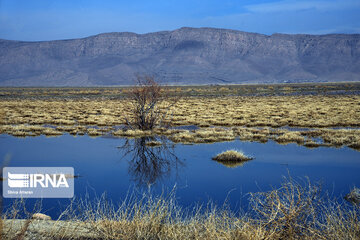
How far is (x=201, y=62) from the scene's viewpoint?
180 m

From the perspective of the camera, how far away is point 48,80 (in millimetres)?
170000

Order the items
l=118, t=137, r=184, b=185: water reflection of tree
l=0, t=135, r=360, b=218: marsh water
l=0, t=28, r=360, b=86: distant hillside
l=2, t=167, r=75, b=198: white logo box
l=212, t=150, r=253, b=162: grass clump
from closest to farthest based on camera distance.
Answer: l=2, t=167, r=75, b=198: white logo box
l=0, t=135, r=360, b=218: marsh water
l=118, t=137, r=184, b=185: water reflection of tree
l=212, t=150, r=253, b=162: grass clump
l=0, t=28, r=360, b=86: distant hillside

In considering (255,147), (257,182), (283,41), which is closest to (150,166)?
(257,182)

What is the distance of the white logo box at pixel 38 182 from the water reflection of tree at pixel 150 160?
1.73 meters

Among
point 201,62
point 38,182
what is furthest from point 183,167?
point 201,62

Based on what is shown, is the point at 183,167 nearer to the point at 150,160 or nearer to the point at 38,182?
the point at 150,160

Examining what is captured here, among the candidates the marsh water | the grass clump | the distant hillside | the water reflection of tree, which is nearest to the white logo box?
the marsh water

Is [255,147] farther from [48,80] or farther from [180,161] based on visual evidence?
Answer: [48,80]

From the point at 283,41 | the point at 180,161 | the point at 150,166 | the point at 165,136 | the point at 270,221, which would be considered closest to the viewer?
the point at 270,221

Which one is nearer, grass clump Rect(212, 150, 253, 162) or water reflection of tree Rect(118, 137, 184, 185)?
water reflection of tree Rect(118, 137, 184, 185)

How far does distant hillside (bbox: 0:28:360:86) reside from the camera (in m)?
168

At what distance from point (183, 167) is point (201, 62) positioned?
172 meters

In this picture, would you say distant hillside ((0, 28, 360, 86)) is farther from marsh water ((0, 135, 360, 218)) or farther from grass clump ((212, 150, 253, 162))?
grass clump ((212, 150, 253, 162))

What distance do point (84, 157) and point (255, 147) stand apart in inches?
253
